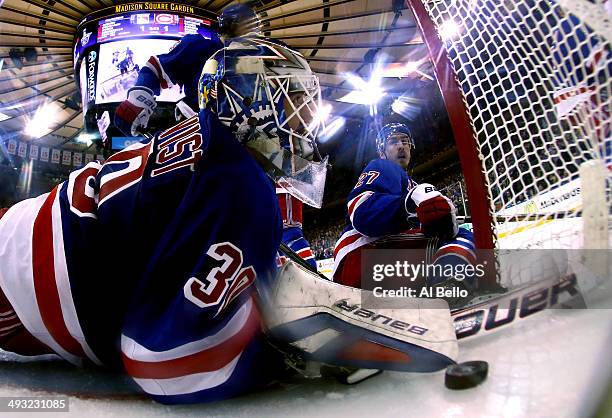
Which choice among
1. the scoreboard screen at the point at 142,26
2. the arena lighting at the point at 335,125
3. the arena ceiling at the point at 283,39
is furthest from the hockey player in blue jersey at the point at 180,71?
the arena lighting at the point at 335,125

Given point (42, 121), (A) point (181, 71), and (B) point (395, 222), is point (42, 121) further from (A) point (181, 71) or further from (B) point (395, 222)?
(B) point (395, 222)

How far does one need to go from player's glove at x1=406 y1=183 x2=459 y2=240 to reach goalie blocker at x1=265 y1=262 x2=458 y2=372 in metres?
0.55

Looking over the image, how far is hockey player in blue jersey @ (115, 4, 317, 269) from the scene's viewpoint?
3.59 ft

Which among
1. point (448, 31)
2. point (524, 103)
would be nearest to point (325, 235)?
point (448, 31)

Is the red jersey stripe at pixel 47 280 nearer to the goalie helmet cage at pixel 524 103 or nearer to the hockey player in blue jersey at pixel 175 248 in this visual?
the hockey player in blue jersey at pixel 175 248

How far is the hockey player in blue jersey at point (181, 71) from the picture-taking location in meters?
1.09

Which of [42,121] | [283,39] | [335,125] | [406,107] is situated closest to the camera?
[283,39]

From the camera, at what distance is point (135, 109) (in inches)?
43.1

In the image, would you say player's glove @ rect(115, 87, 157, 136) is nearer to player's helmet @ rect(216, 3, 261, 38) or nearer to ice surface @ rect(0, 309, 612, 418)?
player's helmet @ rect(216, 3, 261, 38)

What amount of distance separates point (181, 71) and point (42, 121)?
23.6ft

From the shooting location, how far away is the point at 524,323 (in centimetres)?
65

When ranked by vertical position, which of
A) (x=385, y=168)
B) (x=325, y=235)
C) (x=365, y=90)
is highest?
(x=365, y=90)

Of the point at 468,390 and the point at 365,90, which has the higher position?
the point at 365,90

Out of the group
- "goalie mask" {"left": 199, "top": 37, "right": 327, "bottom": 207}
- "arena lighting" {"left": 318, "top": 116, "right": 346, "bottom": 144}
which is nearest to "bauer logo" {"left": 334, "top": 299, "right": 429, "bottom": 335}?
"goalie mask" {"left": 199, "top": 37, "right": 327, "bottom": 207}
